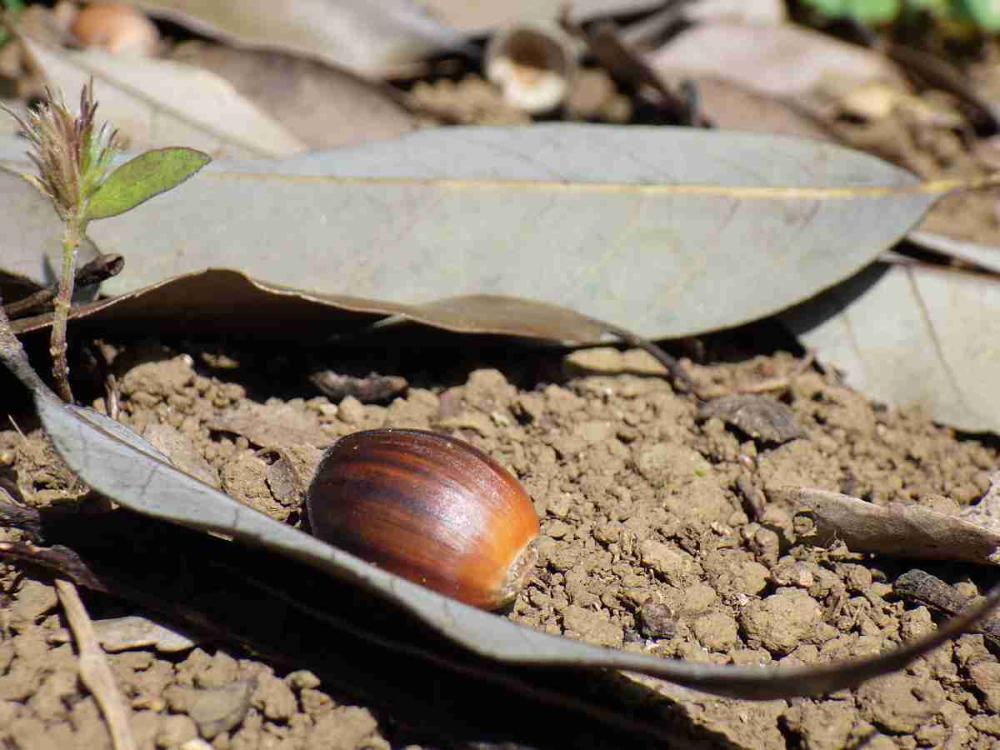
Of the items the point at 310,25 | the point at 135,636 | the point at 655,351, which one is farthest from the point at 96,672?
the point at 310,25

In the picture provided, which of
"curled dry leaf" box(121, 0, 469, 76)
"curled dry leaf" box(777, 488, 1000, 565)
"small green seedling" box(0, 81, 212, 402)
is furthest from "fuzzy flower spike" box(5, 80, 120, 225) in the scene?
"curled dry leaf" box(121, 0, 469, 76)

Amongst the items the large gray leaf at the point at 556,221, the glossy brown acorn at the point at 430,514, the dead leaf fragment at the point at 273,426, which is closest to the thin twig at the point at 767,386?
the large gray leaf at the point at 556,221

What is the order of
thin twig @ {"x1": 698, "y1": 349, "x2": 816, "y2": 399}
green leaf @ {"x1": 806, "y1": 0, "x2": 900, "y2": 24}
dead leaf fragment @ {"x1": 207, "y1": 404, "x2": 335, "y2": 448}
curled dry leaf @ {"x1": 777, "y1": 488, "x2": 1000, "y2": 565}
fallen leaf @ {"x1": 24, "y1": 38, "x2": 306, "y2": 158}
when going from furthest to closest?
green leaf @ {"x1": 806, "y1": 0, "x2": 900, "y2": 24} → fallen leaf @ {"x1": 24, "y1": 38, "x2": 306, "y2": 158} → thin twig @ {"x1": 698, "y1": 349, "x2": 816, "y2": 399} → dead leaf fragment @ {"x1": 207, "y1": 404, "x2": 335, "y2": 448} → curled dry leaf @ {"x1": 777, "y1": 488, "x2": 1000, "y2": 565}

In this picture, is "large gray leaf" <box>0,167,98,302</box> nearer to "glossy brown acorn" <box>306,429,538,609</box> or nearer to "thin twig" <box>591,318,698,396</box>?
"glossy brown acorn" <box>306,429,538,609</box>

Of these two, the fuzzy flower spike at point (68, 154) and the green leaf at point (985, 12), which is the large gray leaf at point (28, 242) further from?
the green leaf at point (985, 12)

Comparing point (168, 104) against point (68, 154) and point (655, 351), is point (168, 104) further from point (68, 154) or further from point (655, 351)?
point (655, 351)

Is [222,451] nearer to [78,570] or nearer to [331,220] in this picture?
[78,570]
